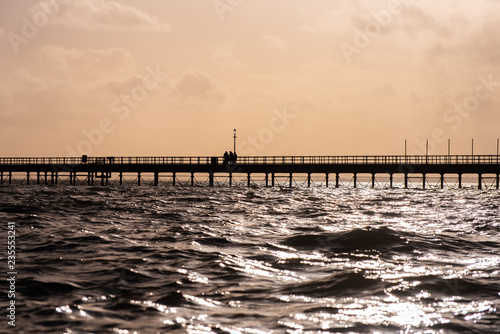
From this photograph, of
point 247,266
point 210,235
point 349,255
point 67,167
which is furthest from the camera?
point 67,167

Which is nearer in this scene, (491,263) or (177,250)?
(491,263)

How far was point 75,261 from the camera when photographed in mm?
10398

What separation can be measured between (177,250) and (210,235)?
2615 millimetres

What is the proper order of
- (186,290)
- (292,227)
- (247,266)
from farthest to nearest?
1. (292,227)
2. (247,266)
3. (186,290)

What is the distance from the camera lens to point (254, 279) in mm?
9094

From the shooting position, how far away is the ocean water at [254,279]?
6664mm

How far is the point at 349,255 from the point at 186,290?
4423 mm

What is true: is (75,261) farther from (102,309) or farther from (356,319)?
(356,319)

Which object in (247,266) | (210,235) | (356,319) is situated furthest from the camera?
(210,235)

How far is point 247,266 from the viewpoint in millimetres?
10203

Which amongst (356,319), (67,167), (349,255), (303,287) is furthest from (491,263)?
(67,167)

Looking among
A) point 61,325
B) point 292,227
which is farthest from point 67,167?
point 61,325

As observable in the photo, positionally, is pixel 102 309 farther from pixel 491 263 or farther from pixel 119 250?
pixel 491 263

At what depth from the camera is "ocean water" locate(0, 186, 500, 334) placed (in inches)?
262
